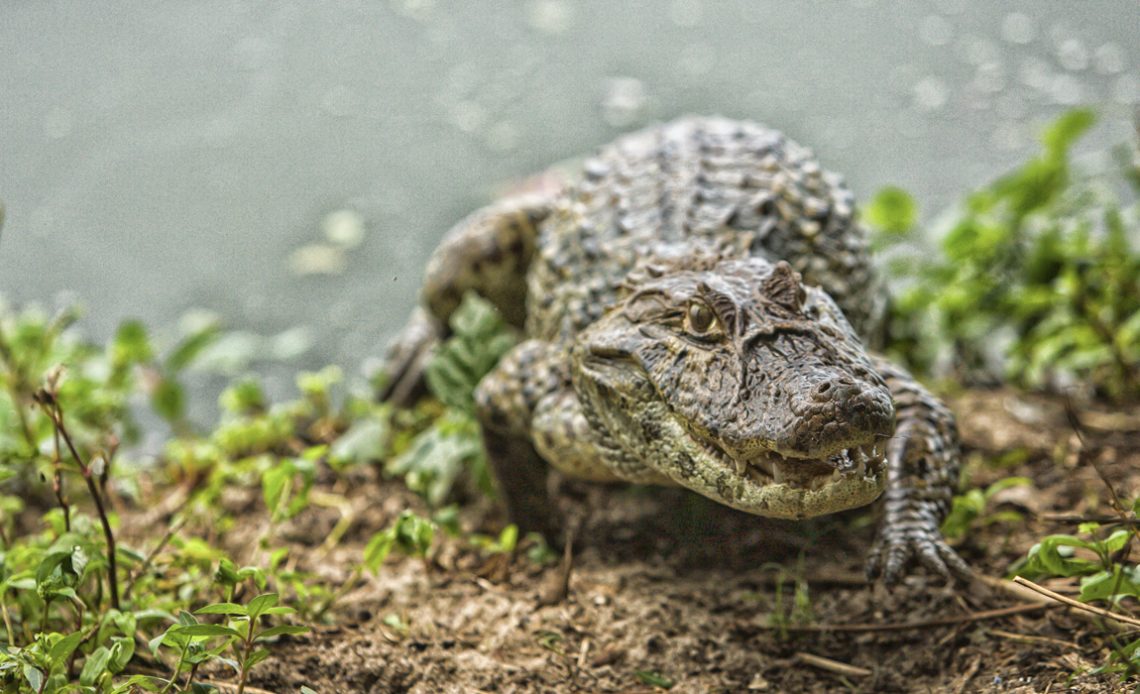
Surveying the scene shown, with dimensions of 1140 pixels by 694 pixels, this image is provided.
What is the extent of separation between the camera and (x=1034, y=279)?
13.6 ft

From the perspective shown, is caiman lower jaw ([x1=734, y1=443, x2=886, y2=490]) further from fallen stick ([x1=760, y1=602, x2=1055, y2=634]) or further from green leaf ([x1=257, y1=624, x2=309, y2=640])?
green leaf ([x1=257, y1=624, x2=309, y2=640])

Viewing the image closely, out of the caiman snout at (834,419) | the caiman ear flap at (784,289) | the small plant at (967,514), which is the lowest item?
the small plant at (967,514)

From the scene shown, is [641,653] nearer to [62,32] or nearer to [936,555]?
[936,555]

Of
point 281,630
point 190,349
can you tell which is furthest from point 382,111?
point 281,630

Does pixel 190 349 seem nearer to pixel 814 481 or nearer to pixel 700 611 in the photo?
pixel 700 611

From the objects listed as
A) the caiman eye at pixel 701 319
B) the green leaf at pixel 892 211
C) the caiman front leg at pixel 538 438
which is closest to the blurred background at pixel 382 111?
the green leaf at pixel 892 211

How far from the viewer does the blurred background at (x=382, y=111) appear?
5.92 m

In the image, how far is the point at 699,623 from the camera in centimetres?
274

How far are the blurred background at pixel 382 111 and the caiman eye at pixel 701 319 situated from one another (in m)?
3.22

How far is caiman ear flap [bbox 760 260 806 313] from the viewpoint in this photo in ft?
8.11

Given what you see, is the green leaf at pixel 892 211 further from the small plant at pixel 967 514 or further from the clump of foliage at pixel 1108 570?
the clump of foliage at pixel 1108 570

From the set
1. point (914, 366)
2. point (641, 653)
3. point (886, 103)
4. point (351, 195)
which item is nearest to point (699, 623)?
point (641, 653)

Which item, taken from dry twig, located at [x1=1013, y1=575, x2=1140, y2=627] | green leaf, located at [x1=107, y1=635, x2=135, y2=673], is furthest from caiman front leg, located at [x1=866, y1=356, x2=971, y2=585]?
A: green leaf, located at [x1=107, y1=635, x2=135, y2=673]

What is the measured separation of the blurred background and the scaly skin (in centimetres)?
219
